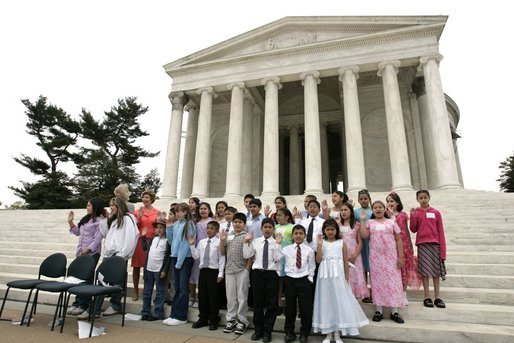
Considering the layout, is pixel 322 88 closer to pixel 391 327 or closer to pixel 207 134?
pixel 207 134

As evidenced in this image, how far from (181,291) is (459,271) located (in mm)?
6378

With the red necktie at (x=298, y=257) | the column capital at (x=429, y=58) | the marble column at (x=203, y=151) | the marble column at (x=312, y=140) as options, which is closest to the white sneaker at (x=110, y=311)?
the red necktie at (x=298, y=257)

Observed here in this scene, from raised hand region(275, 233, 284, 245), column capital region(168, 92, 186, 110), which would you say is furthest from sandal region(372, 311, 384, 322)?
column capital region(168, 92, 186, 110)

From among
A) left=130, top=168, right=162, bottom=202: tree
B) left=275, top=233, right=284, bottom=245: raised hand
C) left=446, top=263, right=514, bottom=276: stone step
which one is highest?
left=130, top=168, right=162, bottom=202: tree

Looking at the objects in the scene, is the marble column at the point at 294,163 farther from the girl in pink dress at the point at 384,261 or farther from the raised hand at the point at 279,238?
the raised hand at the point at 279,238

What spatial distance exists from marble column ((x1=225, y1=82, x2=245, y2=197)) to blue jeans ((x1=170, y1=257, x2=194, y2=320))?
552 inches

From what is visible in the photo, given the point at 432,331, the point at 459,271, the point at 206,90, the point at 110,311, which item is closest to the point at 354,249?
the point at 432,331

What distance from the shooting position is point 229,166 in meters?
20.8

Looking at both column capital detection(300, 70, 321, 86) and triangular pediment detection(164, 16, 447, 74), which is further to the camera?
column capital detection(300, 70, 321, 86)

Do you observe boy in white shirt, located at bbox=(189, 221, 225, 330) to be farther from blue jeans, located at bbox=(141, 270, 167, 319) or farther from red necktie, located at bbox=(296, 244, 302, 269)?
red necktie, located at bbox=(296, 244, 302, 269)

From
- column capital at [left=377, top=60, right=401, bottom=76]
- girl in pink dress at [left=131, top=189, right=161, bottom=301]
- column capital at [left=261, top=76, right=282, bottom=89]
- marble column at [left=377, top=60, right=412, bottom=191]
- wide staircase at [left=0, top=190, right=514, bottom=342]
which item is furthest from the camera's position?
column capital at [left=261, top=76, right=282, bottom=89]

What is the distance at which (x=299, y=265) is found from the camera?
492 centimetres

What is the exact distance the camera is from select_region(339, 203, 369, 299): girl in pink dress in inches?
212

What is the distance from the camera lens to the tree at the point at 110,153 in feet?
122
